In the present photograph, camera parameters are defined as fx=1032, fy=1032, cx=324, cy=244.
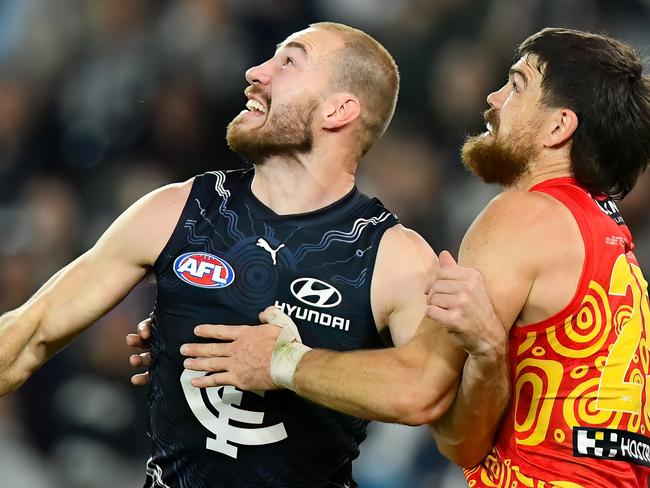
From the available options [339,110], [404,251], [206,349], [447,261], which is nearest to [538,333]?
[447,261]

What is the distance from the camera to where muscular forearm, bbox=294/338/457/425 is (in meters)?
3.06

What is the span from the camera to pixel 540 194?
10.3 ft

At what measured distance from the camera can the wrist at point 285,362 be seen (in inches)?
124

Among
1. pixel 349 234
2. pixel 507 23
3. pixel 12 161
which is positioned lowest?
pixel 12 161

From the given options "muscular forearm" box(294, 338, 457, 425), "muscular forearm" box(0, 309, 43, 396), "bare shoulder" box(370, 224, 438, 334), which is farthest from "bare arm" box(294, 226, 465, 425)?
"muscular forearm" box(0, 309, 43, 396)

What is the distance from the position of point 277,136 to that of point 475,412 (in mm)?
1216

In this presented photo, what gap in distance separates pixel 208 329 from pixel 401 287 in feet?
2.13

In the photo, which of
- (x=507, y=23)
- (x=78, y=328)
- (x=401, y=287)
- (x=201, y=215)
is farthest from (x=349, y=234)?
(x=507, y=23)

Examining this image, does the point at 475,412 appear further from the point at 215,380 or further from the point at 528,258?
the point at 215,380

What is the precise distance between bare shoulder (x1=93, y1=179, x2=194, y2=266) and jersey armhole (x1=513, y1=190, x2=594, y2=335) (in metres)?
1.23

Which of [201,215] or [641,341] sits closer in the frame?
[641,341]

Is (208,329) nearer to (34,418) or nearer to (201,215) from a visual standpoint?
(201,215)

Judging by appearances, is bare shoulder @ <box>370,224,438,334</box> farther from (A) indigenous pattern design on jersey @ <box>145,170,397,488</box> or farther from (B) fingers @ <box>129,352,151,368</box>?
(B) fingers @ <box>129,352,151,368</box>

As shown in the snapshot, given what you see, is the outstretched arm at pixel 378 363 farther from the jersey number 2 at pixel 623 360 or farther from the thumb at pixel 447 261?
the jersey number 2 at pixel 623 360
